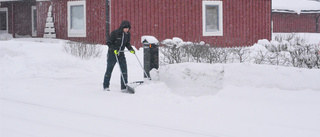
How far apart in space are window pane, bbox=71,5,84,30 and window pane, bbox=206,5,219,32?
20.1 ft

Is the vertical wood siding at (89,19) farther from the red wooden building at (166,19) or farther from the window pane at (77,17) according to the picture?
the window pane at (77,17)

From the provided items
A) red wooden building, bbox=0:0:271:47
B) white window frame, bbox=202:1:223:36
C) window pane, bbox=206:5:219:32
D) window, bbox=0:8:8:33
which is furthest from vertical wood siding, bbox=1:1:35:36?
window pane, bbox=206:5:219:32

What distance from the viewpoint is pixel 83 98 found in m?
6.99

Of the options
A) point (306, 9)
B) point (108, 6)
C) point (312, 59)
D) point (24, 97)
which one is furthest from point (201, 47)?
point (306, 9)

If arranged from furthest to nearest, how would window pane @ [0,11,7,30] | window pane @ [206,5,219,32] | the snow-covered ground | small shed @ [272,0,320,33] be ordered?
small shed @ [272,0,320,33] → window pane @ [0,11,7,30] → window pane @ [206,5,219,32] → the snow-covered ground

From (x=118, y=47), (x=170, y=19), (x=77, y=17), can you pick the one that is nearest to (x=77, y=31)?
(x=77, y=17)

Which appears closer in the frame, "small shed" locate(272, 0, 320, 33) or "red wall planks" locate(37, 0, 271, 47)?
"red wall planks" locate(37, 0, 271, 47)

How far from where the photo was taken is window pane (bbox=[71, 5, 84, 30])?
17.0 m

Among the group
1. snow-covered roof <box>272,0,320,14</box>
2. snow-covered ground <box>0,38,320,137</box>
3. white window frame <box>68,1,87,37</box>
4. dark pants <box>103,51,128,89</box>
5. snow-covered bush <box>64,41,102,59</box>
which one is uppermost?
snow-covered roof <box>272,0,320,14</box>

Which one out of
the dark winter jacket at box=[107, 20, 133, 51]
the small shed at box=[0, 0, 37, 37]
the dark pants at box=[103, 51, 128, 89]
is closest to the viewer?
the dark winter jacket at box=[107, 20, 133, 51]

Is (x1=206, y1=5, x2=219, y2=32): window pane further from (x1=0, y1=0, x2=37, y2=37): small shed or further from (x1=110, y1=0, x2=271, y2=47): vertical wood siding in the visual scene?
(x1=0, y1=0, x2=37, y2=37): small shed

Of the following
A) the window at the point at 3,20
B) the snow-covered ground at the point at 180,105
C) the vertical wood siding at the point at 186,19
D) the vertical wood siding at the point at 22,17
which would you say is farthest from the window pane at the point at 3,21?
the snow-covered ground at the point at 180,105

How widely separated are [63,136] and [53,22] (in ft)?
47.6

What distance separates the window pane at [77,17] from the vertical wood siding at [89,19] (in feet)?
1.17
